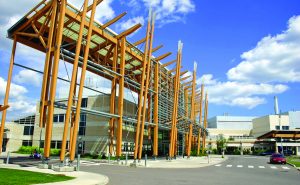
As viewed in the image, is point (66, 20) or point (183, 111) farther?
point (183, 111)

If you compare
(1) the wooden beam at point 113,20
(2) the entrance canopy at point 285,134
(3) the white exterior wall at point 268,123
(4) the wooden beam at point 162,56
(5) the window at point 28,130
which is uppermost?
(1) the wooden beam at point 113,20

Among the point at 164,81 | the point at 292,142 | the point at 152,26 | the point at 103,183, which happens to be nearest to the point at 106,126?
the point at 164,81

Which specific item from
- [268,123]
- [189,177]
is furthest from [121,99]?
[268,123]

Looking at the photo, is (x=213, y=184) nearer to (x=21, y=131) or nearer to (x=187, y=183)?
(x=187, y=183)

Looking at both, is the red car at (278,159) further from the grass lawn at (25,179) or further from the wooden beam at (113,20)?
the grass lawn at (25,179)

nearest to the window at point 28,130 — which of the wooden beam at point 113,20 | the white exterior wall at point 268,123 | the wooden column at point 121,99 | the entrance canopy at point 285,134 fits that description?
the wooden column at point 121,99

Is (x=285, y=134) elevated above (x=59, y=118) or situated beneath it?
situated beneath

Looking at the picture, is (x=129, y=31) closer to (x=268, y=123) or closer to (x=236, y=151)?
(x=236, y=151)

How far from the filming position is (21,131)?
55.8 meters

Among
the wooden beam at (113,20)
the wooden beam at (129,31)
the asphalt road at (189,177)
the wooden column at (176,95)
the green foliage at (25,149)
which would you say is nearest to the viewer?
the asphalt road at (189,177)

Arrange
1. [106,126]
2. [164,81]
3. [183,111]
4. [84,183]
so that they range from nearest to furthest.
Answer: [84,183]
[106,126]
[164,81]
[183,111]

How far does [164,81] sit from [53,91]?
2639 centimetres

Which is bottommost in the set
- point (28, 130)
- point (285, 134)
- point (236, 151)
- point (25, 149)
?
point (236, 151)

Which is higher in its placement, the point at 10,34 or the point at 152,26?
the point at 152,26
